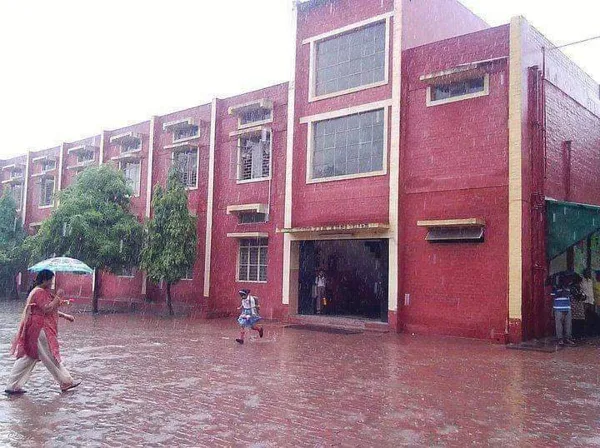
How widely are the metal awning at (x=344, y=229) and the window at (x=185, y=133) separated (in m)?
7.34

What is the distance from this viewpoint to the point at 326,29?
18.8 m

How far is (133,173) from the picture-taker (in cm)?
2623

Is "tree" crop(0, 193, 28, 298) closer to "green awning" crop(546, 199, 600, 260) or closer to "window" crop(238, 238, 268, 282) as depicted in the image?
"window" crop(238, 238, 268, 282)

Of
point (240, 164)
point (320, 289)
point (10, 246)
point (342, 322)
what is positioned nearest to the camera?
point (342, 322)

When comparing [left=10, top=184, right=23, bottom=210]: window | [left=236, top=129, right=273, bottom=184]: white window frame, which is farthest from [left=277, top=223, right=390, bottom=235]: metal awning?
[left=10, top=184, right=23, bottom=210]: window

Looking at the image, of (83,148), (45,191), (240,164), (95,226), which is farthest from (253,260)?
(45,191)

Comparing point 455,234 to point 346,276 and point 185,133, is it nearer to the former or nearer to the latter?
point 346,276

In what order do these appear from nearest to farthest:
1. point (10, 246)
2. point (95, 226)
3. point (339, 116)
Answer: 1. point (339, 116)
2. point (95, 226)
3. point (10, 246)

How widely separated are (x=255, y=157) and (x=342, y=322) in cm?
710

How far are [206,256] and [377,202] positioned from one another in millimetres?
7935

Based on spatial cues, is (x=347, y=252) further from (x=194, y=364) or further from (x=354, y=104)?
(x=194, y=364)

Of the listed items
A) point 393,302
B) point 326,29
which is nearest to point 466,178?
point 393,302

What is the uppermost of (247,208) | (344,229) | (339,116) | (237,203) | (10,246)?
(339,116)

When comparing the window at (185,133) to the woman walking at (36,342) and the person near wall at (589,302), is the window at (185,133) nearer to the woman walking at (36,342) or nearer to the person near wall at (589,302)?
the person near wall at (589,302)
